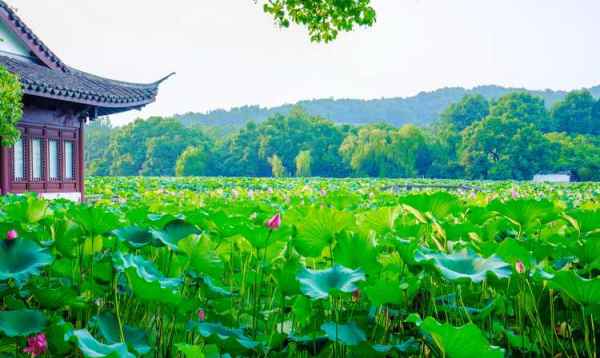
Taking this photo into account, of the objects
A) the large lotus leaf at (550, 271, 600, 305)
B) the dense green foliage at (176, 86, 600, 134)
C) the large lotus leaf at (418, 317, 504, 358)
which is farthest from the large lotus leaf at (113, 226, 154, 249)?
the dense green foliage at (176, 86, 600, 134)

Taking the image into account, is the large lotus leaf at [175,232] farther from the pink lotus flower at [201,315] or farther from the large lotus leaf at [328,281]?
the large lotus leaf at [328,281]

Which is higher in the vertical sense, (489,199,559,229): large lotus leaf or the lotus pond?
(489,199,559,229): large lotus leaf

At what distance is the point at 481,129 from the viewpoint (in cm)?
4062

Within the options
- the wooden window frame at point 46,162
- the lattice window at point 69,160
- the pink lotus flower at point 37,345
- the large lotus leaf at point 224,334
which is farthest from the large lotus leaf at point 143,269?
the lattice window at point 69,160

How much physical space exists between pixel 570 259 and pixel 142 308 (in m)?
1.22

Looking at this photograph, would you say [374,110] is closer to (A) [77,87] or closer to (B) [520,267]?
(A) [77,87]

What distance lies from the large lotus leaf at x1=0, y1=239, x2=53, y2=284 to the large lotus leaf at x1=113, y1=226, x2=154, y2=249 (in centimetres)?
19

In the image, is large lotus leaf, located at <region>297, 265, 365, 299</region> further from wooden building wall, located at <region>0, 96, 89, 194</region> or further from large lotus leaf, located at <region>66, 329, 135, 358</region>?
wooden building wall, located at <region>0, 96, 89, 194</region>

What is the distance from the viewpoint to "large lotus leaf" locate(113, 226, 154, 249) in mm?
1587

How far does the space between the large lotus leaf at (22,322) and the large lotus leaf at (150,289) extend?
35cm

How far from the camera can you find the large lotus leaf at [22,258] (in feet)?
4.59

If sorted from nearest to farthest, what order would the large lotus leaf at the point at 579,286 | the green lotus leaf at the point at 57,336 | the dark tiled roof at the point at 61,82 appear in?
the large lotus leaf at the point at 579,286
the green lotus leaf at the point at 57,336
the dark tiled roof at the point at 61,82

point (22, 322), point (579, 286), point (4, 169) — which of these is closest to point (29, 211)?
point (22, 322)

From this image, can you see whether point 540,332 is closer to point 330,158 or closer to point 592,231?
point 592,231
